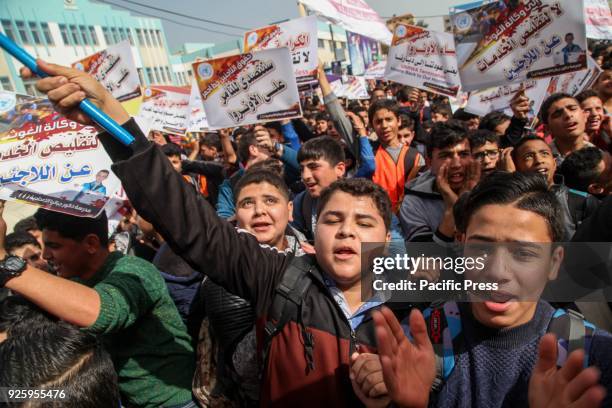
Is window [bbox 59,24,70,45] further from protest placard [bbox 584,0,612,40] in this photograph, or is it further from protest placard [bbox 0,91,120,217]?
protest placard [bbox 0,91,120,217]

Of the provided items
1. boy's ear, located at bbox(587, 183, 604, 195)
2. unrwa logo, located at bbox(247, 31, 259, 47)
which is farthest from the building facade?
boy's ear, located at bbox(587, 183, 604, 195)

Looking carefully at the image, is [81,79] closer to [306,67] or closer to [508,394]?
[508,394]

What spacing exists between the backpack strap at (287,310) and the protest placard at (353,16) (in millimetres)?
4444

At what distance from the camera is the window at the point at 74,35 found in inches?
1244

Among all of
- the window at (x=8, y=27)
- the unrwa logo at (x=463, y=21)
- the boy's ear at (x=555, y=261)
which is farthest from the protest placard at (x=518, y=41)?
the window at (x=8, y=27)

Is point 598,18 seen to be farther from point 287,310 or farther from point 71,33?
point 71,33

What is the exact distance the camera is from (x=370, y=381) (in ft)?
3.50

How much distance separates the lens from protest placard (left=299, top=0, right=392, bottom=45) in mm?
4996

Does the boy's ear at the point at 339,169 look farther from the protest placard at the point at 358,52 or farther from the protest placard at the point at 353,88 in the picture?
the protest placard at the point at 358,52

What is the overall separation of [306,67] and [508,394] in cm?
454

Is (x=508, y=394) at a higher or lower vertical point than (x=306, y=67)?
lower

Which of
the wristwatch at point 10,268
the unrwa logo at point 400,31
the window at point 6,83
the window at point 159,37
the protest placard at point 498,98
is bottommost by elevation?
the protest placard at point 498,98

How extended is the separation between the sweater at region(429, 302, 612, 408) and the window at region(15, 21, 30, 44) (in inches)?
1401

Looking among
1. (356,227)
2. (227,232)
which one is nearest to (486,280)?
(356,227)
